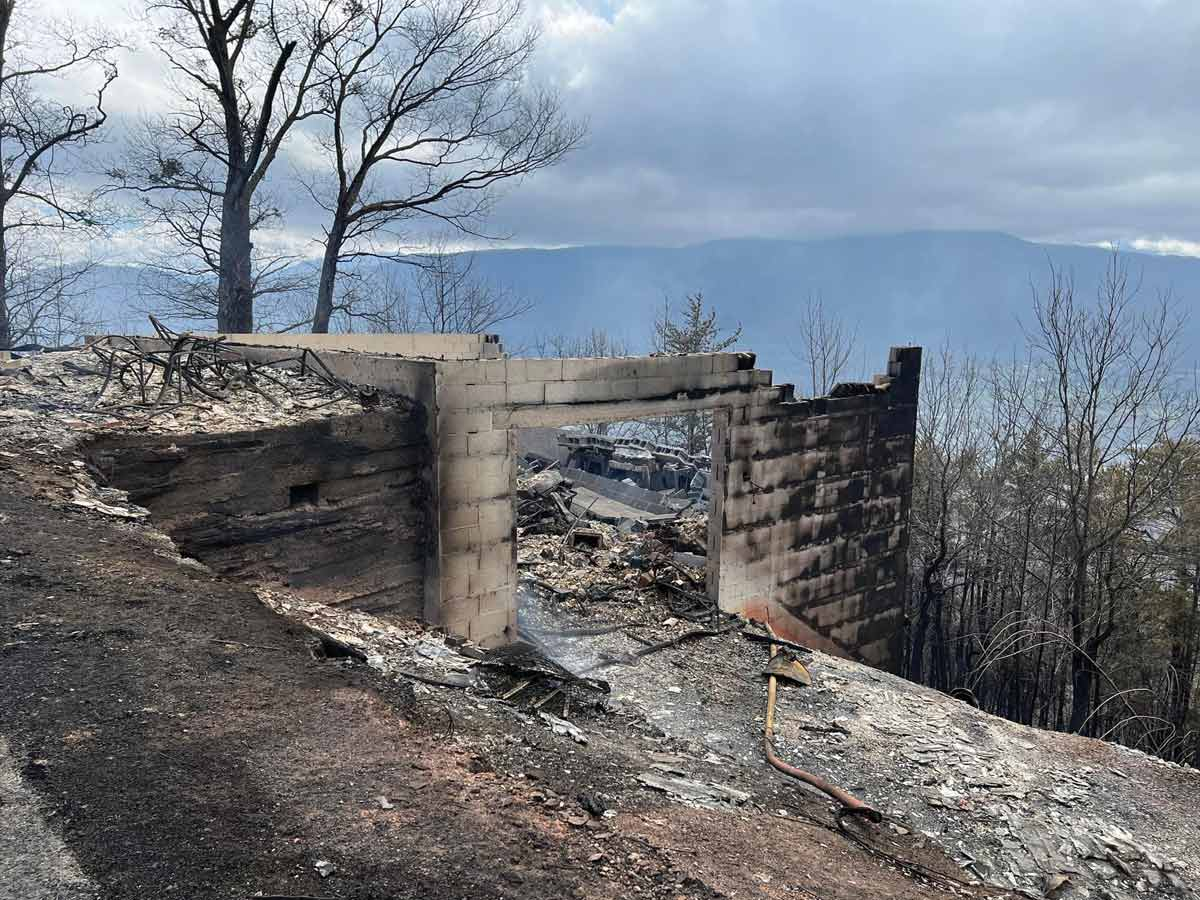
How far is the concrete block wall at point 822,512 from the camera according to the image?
10.9 m

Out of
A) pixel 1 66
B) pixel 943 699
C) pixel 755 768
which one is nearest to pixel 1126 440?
pixel 943 699

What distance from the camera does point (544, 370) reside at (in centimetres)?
902

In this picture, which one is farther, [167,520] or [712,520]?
[712,520]

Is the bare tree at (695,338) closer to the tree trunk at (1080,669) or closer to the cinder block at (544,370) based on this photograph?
the tree trunk at (1080,669)

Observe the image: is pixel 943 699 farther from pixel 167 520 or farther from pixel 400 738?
pixel 167 520

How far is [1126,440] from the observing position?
14.6 meters

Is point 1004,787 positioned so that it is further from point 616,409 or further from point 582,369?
point 582,369

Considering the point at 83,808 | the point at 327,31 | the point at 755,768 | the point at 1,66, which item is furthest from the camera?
the point at 327,31

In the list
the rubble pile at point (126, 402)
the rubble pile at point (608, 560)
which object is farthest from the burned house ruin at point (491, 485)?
the rubble pile at point (608, 560)

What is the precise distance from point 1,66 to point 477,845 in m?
21.9

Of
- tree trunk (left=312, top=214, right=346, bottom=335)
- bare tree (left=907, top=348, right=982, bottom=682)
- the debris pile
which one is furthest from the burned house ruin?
tree trunk (left=312, top=214, right=346, bottom=335)

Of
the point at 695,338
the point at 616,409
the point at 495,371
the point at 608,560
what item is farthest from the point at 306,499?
the point at 695,338

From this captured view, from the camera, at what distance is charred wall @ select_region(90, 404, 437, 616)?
21.9 feet

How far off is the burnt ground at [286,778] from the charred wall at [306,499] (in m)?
1.58
